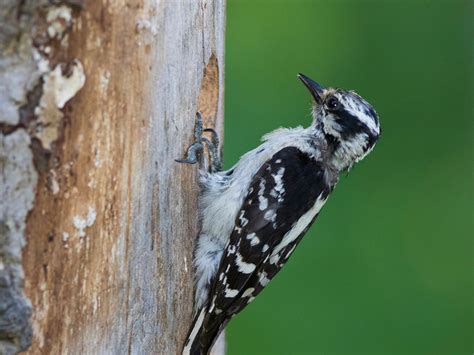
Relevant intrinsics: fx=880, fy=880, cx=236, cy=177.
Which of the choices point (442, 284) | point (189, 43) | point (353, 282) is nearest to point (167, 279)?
point (189, 43)

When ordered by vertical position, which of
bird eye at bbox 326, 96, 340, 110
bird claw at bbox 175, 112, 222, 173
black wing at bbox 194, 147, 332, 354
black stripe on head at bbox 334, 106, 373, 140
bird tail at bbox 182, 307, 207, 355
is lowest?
bird tail at bbox 182, 307, 207, 355

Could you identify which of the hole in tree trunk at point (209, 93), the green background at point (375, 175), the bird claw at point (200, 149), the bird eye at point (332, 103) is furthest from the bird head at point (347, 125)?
the green background at point (375, 175)

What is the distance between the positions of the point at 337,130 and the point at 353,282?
149cm

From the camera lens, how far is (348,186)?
5.71 metres

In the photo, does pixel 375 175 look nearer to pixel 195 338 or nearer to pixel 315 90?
pixel 315 90

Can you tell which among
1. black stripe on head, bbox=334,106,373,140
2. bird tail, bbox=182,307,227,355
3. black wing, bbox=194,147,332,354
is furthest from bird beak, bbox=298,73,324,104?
bird tail, bbox=182,307,227,355

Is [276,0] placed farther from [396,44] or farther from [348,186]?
[348,186]

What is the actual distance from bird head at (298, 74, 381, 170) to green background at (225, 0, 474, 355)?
3.03 feet

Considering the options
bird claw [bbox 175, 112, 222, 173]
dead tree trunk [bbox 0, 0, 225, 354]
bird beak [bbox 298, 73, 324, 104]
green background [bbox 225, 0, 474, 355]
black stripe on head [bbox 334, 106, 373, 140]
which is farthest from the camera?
green background [bbox 225, 0, 474, 355]

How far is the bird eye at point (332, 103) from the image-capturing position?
4277mm

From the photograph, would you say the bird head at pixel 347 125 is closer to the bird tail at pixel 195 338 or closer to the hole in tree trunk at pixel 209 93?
the hole in tree trunk at pixel 209 93

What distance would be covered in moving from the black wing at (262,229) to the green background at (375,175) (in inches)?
41.4

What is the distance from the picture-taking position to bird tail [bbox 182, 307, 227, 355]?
351 cm

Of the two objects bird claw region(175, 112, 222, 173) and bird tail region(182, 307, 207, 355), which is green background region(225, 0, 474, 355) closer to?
bird claw region(175, 112, 222, 173)
